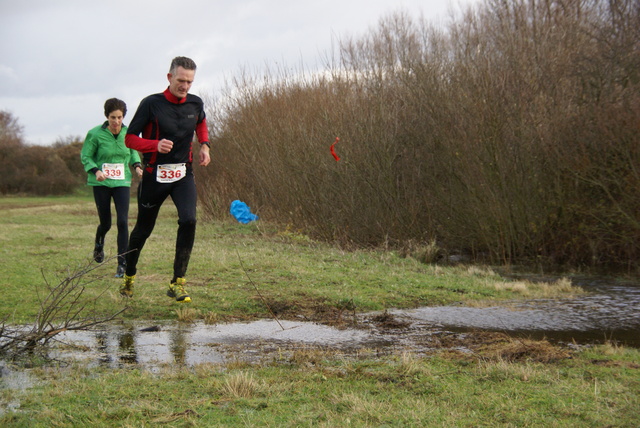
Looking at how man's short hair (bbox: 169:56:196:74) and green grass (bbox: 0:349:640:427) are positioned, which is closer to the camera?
Answer: green grass (bbox: 0:349:640:427)

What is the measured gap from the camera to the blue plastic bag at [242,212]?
60.2 ft

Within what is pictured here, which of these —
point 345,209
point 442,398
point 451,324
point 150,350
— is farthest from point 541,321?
point 345,209

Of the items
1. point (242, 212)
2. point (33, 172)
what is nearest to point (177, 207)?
point (242, 212)

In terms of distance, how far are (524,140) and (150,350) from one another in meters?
9.04

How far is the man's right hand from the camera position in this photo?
6.42 meters

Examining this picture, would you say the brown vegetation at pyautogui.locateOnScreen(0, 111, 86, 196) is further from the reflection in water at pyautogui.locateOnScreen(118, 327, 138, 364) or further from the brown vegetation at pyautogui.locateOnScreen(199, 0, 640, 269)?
the reflection in water at pyautogui.locateOnScreen(118, 327, 138, 364)

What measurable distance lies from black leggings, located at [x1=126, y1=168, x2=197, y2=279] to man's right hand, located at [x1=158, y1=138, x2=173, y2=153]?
371 mm

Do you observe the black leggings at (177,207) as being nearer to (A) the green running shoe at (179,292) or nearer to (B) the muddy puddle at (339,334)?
(A) the green running shoe at (179,292)

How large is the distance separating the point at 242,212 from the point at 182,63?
12005mm

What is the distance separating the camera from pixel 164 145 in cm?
643

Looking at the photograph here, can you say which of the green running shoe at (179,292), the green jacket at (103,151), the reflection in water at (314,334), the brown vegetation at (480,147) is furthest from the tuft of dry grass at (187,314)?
the brown vegetation at (480,147)

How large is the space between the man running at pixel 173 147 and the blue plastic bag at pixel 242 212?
1123cm

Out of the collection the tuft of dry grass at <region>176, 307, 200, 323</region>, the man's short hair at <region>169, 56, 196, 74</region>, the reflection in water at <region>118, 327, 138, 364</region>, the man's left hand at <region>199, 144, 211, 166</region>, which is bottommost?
the reflection in water at <region>118, 327, 138, 364</region>

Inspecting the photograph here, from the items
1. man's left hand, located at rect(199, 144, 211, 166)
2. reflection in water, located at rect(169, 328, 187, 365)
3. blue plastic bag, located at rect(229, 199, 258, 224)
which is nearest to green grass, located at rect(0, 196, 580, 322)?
reflection in water, located at rect(169, 328, 187, 365)
